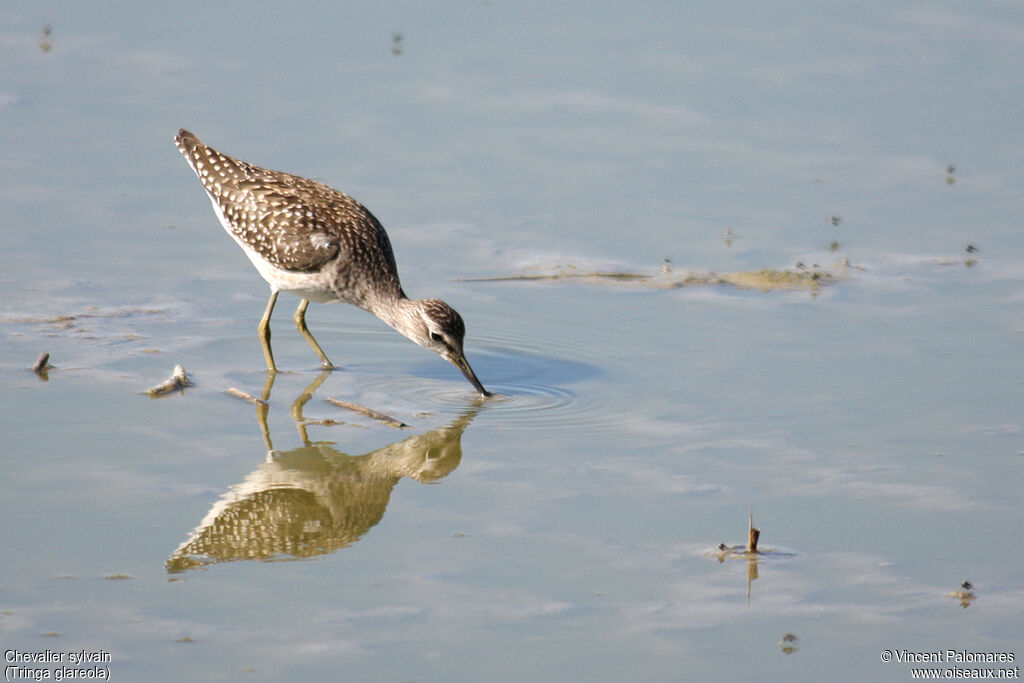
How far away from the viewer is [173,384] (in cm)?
998

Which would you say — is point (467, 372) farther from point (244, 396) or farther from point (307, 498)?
point (307, 498)

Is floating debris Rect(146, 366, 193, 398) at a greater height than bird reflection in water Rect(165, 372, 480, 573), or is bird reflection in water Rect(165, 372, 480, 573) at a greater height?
floating debris Rect(146, 366, 193, 398)

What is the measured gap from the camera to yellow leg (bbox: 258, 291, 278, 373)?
1089cm

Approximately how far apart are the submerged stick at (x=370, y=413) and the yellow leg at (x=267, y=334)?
0.91 meters

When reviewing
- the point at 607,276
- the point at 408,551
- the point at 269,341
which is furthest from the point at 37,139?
the point at 408,551

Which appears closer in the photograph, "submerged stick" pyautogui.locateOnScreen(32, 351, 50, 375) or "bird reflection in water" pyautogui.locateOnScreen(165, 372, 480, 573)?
"bird reflection in water" pyautogui.locateOnScreen(165, 372, 480, 573)

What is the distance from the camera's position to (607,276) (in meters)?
12.2

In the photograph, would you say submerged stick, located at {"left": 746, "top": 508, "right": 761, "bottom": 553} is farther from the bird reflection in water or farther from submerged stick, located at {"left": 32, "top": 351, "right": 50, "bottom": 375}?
submerged stick, located at {"left": 32, "top": 351, "right": 50, "bottom": 375}

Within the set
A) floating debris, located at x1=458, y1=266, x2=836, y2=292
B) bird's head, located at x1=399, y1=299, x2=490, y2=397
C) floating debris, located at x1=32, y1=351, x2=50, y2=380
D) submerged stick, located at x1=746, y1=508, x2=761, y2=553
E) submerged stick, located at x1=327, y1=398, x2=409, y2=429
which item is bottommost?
submerged stick, located at x1=746, y1=508, x2=761, y2=553

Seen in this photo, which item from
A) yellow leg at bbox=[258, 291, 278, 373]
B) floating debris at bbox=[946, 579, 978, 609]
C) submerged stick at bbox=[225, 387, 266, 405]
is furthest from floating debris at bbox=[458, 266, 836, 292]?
floating debris at bbox=[946, 579, 978, 609]

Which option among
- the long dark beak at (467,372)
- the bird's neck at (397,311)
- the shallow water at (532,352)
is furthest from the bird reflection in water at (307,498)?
the bird's neck at (397,311)

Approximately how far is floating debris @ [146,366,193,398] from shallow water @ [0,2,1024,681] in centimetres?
9

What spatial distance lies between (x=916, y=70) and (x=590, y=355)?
262 inches

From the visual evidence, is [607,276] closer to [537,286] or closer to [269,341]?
[537,286]
